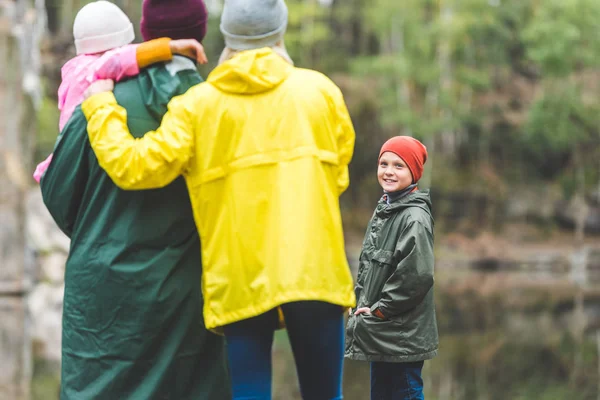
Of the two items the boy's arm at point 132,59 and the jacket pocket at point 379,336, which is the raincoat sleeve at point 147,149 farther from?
the jacket pocket at point 379,336

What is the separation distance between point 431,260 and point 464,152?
3064cm

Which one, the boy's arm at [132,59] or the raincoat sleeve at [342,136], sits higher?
the boy's arm at [132,59]

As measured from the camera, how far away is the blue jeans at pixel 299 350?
275cm

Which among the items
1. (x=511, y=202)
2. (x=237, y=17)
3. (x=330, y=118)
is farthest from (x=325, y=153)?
(x=511, y=202)

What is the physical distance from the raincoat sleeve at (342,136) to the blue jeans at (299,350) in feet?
1.42

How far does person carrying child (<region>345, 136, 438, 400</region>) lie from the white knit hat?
0.96 metres

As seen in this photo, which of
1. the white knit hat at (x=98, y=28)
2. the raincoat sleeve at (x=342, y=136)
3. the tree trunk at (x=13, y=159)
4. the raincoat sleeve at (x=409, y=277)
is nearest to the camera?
the raincoat sleeve at (x=342, y=136)

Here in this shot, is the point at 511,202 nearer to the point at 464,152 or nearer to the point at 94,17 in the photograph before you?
the point at 464,152

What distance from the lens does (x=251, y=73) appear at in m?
2.82

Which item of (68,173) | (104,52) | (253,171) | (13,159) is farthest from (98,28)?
(13,159)

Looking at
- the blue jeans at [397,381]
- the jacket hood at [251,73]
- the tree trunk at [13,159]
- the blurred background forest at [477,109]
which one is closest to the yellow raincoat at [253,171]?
the jacket hood at [251,73]

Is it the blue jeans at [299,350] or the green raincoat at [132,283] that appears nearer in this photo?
the blue jeans at [299,350]

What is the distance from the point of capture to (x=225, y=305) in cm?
280

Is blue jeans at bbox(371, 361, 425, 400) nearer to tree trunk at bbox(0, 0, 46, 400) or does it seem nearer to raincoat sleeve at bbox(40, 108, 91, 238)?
raincoat sleeve at bbox(40, 108, 91, 238)
